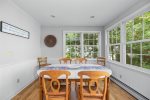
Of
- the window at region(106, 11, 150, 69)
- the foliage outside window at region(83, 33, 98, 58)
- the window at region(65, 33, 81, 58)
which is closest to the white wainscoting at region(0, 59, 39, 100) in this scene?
the window at region(65, 33, 81, 58)

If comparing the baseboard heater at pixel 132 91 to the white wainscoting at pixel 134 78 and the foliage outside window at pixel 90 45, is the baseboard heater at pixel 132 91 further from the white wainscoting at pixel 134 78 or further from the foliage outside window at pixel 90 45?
the foliage outside window at pixel 90 45

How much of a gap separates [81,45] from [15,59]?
3595 mm

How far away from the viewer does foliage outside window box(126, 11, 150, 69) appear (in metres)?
3.08

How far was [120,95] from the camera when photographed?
3.41 metres

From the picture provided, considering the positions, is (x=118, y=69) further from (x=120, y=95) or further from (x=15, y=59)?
(x=15, y=59)

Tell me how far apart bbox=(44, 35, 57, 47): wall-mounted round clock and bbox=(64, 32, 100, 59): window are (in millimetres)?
629

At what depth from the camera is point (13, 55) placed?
128 inches

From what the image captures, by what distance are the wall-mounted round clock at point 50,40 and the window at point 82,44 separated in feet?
2.06

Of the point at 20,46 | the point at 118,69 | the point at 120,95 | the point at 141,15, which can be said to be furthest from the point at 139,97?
the point at 20,46

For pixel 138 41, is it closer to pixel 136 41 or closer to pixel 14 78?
pixel 136 41

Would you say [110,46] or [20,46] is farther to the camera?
[110,46]

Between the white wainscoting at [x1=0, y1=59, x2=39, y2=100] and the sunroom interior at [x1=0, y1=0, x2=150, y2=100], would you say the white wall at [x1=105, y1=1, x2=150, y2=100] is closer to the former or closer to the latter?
the sunroom interior at [x1=0, y1=0, x2=150, y2=100]

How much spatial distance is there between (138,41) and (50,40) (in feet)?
13.0

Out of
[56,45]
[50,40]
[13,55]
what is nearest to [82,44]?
[56,45]
